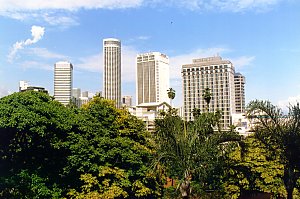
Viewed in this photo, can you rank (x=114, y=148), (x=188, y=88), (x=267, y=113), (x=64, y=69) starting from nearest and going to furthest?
(x=267, y=113) < (x=114, y=148) < (x=188, y=88) < (x=64, y=69)

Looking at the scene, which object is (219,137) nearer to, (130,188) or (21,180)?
(130,188)

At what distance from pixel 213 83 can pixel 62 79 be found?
83.2m

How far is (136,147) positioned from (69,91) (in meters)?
157

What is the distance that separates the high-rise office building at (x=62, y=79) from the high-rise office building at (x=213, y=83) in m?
73.5

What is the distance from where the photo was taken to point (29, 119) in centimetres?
1220

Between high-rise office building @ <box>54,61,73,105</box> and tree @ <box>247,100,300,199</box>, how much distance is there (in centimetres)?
15973

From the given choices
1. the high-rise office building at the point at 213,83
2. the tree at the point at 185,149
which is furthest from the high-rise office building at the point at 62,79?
the tree at the point at 185,149

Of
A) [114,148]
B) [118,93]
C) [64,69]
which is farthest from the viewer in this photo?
[64,69]

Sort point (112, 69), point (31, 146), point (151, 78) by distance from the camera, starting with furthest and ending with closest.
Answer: point (151, 78) → point (112, 69) → point (31, 146)

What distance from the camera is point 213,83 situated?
107750 mm

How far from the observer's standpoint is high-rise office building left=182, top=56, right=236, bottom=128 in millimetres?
106062

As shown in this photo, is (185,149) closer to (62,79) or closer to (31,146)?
(31,146)

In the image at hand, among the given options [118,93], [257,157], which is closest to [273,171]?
[257,157]

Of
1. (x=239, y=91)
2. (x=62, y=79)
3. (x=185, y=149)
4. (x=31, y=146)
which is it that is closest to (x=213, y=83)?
(x=239, y=91)
